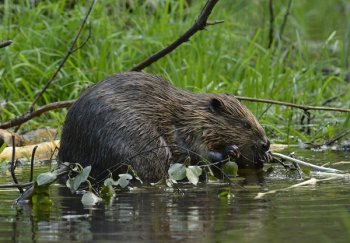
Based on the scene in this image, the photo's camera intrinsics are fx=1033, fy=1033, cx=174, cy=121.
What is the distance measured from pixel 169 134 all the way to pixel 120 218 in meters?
1.64

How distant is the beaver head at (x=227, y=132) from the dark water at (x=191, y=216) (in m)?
0.68

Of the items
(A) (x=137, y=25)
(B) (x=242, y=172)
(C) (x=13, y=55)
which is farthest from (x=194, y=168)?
(A) (x=137, y=25)

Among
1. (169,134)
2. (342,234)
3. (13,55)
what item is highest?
(13,55)

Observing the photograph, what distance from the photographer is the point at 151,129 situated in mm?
5211

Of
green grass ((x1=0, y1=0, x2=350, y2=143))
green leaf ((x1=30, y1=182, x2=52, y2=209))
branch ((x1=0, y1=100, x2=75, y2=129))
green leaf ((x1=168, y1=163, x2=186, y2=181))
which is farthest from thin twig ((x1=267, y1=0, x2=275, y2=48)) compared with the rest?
green leaf ((x1=30, y1=182, x2=52, y2=209))

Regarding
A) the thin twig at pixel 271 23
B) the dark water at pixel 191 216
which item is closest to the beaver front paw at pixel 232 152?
the dark water at pixel 191 216

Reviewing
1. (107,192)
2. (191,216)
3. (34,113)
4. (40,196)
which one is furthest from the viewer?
(34,113)

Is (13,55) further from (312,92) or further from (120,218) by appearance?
(120,218)

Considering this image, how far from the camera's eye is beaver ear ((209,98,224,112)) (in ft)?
18.5

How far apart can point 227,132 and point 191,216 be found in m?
1.85

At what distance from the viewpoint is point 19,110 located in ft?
23.8

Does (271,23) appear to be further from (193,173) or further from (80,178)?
(80,178)

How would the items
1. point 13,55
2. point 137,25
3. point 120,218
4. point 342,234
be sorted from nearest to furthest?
point 342,234 → point 120,218 → point 13,55 → point 137,25

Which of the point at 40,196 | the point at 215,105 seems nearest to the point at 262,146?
the point at 215,105
